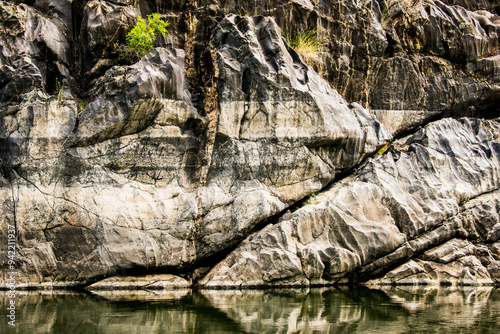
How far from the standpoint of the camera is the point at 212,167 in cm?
1342

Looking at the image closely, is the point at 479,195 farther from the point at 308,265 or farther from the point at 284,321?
the point at 284,321

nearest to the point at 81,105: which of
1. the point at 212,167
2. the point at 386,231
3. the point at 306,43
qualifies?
the point at 212,167

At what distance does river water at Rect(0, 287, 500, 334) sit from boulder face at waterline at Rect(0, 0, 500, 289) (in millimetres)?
985

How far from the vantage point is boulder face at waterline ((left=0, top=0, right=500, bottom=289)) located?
12.3 meters

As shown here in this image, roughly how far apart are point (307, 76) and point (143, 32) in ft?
15.8

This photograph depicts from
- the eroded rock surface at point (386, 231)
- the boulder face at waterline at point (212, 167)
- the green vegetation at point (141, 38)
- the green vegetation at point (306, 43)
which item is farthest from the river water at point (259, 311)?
the green vegetation at point (306, 43)

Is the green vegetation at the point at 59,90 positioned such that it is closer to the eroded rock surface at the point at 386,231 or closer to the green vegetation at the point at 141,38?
the green vegetation at the point at 141,38

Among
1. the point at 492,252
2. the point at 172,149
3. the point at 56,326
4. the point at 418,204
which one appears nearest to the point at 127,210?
the point at 172,149

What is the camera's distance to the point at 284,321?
8688mm

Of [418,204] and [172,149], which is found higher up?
[172,149]

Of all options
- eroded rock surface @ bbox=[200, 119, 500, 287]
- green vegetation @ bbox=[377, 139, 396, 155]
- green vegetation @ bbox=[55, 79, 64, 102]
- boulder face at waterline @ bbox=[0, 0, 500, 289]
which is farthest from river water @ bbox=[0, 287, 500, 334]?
green vegetation @ bbox=[55, 79, 64, 102]

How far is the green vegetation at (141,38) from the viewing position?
45.3 ft

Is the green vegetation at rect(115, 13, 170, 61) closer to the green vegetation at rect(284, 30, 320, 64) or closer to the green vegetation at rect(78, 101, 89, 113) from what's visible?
the green vegetation at rect(78, 101, 89, 113)

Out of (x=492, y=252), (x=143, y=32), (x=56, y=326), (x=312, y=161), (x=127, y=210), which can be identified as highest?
(x=143, y=32)
